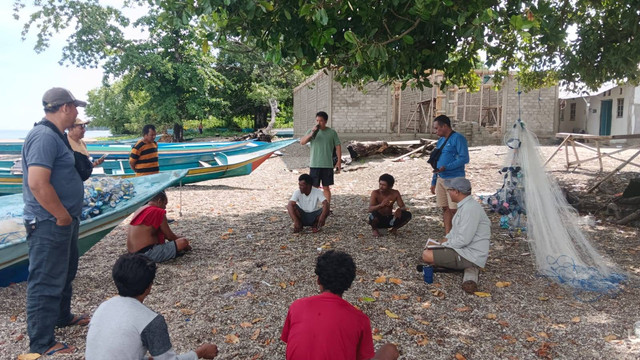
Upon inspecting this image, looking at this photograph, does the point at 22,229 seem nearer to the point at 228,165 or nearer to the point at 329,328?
the point at 329,328

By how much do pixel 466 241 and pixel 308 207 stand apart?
9.17ft

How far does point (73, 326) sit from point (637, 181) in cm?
889

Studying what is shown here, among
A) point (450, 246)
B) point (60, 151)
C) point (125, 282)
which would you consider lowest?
point (450, 246)

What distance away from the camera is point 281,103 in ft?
126

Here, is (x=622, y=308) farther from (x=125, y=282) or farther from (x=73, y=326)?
(x=73, y=326)

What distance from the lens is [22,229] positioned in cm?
474

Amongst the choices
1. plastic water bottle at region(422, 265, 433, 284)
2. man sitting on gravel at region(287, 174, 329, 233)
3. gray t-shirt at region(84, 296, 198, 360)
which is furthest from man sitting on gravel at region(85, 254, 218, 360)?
man sitting on gravel at region(287, 174, 329, 233)

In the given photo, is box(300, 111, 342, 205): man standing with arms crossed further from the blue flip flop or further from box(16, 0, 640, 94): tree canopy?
the blue flip flop

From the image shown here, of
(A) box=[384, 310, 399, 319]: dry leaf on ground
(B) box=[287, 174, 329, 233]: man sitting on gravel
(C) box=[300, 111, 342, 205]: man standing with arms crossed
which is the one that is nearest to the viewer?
(A) box=[384, 310, 399, 319]: dry leaf on ground

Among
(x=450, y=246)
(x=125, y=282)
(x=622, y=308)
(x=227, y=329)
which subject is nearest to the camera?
(x=125, y=282)

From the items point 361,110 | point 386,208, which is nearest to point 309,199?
point 386,208

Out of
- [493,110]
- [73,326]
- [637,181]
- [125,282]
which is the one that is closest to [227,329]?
[73,326]

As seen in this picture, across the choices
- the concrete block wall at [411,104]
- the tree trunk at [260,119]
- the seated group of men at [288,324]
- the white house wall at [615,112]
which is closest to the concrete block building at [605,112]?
the white house wall at [615,112]

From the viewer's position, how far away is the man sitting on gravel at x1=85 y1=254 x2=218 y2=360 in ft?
7.34
